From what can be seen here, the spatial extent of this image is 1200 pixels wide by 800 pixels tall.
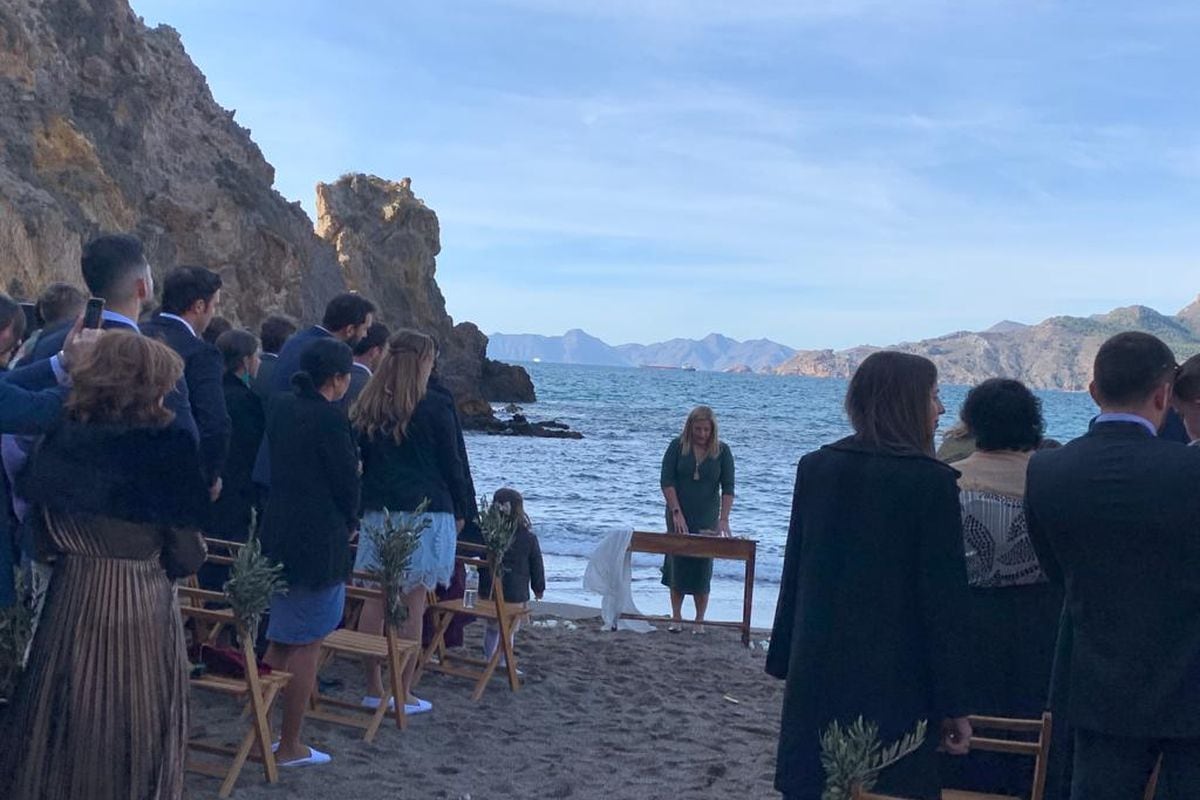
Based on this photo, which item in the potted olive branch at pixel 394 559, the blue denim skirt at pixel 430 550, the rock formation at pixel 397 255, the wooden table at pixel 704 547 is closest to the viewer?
the potted olive branch at pixel 394 559

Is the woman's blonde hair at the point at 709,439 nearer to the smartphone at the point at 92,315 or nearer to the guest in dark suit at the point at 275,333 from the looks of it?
the guest in dark suit at the point at 275,333

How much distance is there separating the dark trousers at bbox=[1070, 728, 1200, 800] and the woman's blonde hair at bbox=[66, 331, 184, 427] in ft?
9.05

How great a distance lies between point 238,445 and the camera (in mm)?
6961

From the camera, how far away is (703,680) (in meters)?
8.34

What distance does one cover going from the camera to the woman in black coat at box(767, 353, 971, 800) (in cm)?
358

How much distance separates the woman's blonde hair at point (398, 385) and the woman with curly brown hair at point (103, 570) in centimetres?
259

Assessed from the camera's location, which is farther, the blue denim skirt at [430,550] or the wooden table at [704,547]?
the wooden table at [704,547]

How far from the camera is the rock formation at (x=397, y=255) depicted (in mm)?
62719

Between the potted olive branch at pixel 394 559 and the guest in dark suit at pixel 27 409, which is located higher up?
the guest in dark suit at pixel 27 409

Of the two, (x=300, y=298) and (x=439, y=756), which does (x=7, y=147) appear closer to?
(x=300, y=298)

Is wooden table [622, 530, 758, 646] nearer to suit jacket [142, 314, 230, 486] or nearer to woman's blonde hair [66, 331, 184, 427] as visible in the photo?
suit jacket [142, 314, 230, 486]

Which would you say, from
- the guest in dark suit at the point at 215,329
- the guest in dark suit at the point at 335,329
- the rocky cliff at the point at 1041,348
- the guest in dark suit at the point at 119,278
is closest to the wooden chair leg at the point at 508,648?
the guest in dark suit at the point at 335,329

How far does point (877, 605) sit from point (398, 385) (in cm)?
352

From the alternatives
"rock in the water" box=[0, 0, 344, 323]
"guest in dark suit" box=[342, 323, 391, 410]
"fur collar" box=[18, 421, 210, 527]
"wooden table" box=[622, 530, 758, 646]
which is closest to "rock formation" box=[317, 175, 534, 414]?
"rock in the water" box=[0, 0, 344, 323]
